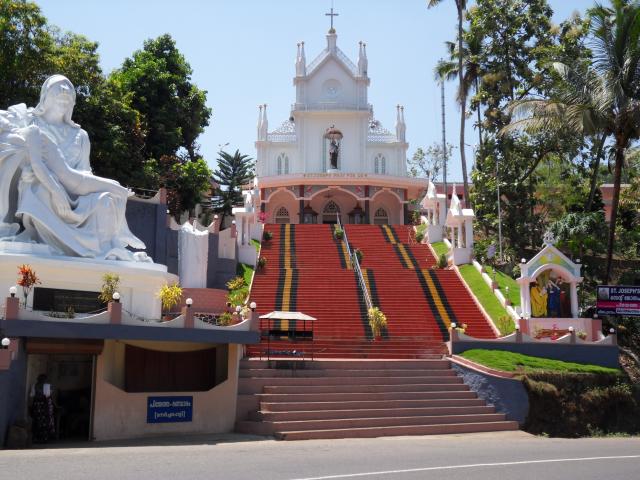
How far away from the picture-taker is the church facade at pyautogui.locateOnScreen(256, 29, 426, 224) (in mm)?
49875

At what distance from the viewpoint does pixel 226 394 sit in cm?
1936

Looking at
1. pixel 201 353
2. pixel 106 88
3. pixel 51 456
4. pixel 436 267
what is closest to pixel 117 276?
pixel 201 353

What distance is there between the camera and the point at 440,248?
37344mm

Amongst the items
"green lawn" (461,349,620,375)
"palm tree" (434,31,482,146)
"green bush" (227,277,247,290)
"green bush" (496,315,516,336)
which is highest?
"palm tree" (434,31,482,146)

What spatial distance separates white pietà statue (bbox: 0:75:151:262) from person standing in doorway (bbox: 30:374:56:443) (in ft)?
13.1

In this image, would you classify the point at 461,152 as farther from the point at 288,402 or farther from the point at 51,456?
the point at 51,456

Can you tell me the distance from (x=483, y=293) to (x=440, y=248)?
7488mm

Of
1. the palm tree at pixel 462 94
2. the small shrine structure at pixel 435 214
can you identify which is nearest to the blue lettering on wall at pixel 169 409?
the small shrine structure at pixel 435 214

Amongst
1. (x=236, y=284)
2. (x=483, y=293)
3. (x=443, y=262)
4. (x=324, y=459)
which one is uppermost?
(x=443, y=262)

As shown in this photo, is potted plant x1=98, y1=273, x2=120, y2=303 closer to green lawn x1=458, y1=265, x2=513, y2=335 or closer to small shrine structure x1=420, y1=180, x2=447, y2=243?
green lawn x1=458, y1=265, x2=513, y2=335

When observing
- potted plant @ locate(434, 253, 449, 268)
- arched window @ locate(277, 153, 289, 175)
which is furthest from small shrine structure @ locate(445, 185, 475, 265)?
arched window @ locate(277, 153, 289, 175)

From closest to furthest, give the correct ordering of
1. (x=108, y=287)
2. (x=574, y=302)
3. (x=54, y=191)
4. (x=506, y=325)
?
(x=108, y=287), (x=54, y=191), (x=506, y=325), (x=574, y=302)

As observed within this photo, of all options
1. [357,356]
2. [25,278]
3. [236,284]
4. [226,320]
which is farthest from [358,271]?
[25,278]

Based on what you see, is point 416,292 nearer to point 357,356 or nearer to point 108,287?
point 357,356
